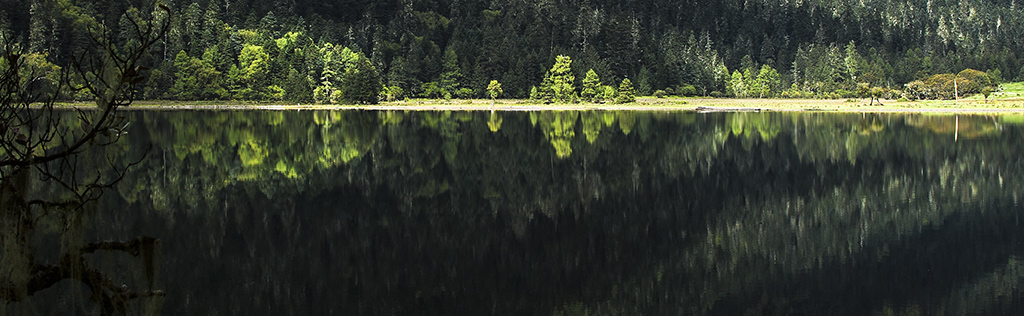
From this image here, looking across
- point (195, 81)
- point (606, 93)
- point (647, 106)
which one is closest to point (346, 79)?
point (195, 81)

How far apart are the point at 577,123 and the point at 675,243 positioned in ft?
184

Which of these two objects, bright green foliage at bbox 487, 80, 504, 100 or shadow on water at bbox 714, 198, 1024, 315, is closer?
shadow on water at bbox 714, 198, 1024, 315

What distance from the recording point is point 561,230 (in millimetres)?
24641

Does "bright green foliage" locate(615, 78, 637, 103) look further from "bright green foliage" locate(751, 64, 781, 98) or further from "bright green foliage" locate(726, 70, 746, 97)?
"bright green foliage" locate(751, 64, 781, 98)

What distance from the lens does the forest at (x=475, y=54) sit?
128m

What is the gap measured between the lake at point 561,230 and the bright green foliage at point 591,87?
8325 cm

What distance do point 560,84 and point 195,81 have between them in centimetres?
5109

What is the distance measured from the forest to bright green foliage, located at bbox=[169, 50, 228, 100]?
0.17 meters

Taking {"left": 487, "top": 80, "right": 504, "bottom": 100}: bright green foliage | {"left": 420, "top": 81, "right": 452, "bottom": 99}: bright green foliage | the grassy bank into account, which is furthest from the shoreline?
{"left": 420, "top": 81, "right": 452, "bottom": 99}: bright green foliage

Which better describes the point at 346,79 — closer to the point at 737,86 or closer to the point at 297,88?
the point at 297,88

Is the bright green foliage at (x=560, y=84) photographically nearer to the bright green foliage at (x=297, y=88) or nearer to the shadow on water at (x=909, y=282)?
the bright green foliage at (x=297, y=88)

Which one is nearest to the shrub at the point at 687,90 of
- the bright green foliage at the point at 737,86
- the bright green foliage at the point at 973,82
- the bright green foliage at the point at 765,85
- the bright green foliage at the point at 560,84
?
the bright green foliage at the point at 737,86

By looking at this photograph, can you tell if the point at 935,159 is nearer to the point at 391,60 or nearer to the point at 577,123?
the point at 577,123

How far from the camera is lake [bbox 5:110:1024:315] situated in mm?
17141
